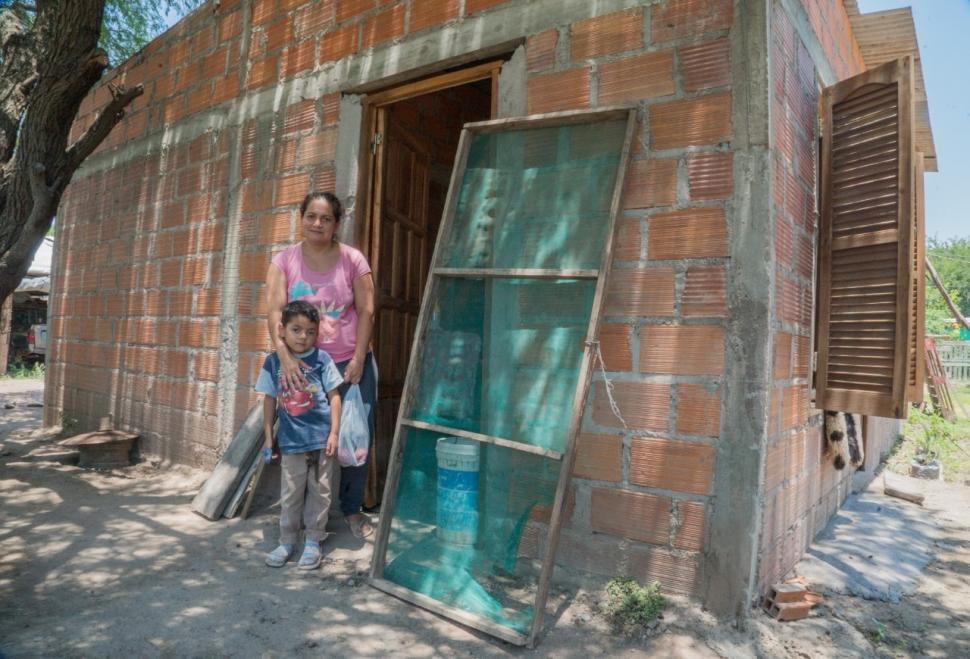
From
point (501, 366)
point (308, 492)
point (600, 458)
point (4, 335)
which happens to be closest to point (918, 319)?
point (600, 458)

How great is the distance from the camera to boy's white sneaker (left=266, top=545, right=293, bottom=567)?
2801 millimetres

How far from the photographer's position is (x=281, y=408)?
2.84 m

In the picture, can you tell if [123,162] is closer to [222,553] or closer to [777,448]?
[222,553]

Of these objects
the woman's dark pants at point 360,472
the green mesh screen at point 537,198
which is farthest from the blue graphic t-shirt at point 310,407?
the green mesh screen at point 537,198

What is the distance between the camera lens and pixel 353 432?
281 centimetres

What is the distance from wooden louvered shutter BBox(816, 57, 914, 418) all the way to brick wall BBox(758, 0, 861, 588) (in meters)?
0.10

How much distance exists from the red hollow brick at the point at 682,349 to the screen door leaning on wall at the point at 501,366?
0.29m

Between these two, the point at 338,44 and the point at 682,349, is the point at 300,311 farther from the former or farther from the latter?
the point at 338,44

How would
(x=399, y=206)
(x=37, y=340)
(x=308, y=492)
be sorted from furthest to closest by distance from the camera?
Result: (x=37, y=340) → (x=399, y=206) → (x=308, y=492)

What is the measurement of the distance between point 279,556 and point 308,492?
1.03 ft

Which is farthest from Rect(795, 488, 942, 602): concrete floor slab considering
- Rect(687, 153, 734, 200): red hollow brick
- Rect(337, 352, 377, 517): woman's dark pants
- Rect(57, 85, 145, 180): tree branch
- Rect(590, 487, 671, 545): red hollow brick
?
Rect(57, 85, 145, 180): tree branch

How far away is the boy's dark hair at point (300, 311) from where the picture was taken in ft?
9.00

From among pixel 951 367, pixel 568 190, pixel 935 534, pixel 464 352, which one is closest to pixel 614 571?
pixel 464 352

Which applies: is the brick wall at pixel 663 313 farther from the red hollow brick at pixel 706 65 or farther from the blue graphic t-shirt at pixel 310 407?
the blue graphic t-shirt at pixel 310 407
